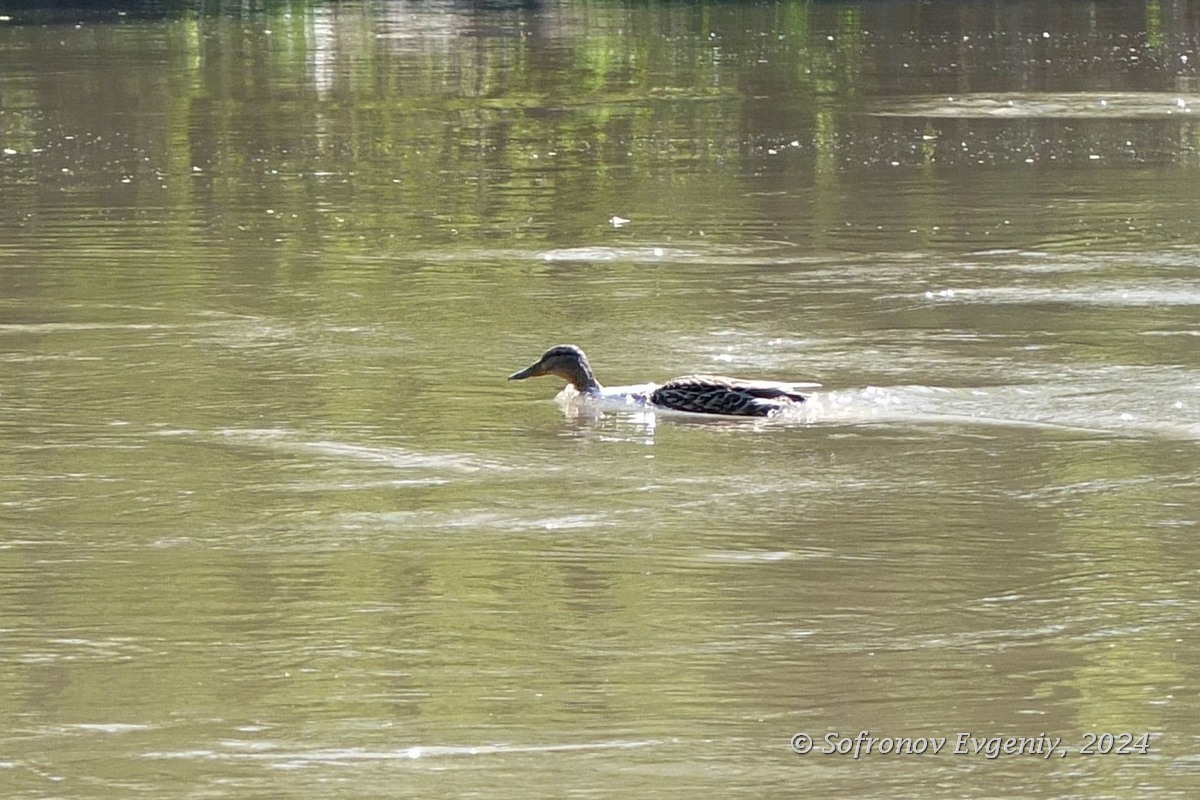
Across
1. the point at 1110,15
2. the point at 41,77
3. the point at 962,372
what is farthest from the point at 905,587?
the point at 1110,15

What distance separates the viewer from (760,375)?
33.0 feet

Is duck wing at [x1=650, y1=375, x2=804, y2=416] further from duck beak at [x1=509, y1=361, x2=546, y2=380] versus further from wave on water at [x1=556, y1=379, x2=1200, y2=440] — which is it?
duck beak at [x1=509, y1=361, x2=546, y2=380]

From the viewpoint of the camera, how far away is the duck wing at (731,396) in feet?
30.2

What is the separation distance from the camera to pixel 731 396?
9.21 m

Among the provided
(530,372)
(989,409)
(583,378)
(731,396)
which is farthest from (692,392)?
(989,409)

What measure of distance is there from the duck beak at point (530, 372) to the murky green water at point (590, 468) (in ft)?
0.40

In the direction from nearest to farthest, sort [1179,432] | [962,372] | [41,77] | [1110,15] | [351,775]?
[351,775]
[1179,432]
[962,372]
[41,77]
[1110,15]

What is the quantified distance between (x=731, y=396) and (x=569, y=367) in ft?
2.40

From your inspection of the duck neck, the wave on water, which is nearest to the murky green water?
the wave on water

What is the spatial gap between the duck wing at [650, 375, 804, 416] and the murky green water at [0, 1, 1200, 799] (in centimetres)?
10

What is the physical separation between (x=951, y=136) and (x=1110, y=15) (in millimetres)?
15637

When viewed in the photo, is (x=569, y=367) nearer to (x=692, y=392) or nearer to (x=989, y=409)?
(x=692, y=392)

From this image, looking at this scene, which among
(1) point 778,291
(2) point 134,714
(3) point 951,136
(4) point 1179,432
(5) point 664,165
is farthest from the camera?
(3) point 951,136

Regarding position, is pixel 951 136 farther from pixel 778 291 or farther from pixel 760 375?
pixel 760 375
